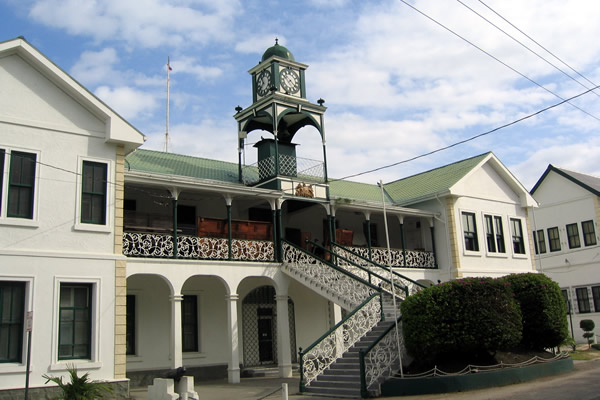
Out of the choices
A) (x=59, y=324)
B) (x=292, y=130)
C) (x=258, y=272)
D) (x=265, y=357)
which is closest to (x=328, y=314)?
(x=265, y=357)

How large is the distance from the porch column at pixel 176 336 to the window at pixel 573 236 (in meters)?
25.4

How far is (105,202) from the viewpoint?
1672 centimetres

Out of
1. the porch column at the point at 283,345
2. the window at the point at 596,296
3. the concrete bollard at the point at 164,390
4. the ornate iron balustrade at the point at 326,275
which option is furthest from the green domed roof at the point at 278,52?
the window at the point at 596,296

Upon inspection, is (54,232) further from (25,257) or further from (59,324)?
(59,324)

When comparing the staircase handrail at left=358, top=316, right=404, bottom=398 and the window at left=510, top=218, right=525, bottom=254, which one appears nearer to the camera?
the staircase handrail at left=358, top=316, right=404, bottom=398

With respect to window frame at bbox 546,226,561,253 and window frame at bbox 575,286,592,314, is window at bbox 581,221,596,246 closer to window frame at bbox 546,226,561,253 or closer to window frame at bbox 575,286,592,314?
window frame at bbox 546,226,561,253

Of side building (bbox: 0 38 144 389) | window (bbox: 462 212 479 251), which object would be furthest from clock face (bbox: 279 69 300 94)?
window (bbox: 462 212 479 251)

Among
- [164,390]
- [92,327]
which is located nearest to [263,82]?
[92,327]

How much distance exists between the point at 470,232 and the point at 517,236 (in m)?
3.84

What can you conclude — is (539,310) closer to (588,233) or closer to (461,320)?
(461,320)

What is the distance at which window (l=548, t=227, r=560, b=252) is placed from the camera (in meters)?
35.8

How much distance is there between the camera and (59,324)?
15.4 m

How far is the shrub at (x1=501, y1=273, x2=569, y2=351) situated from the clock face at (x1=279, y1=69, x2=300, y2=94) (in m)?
12.2

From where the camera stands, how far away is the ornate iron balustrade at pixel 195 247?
18734mm
